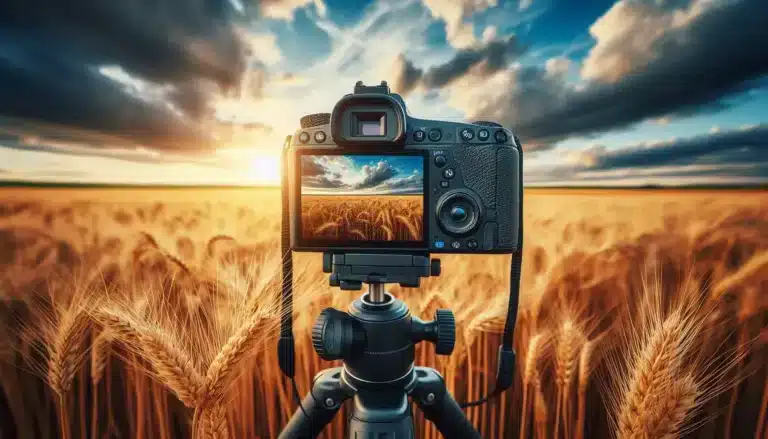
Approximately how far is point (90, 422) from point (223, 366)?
2.99 ft

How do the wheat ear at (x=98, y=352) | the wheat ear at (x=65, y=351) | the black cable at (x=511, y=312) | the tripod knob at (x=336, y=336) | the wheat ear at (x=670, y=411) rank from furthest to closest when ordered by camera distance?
1. the wheat ear at (x=98, y=352)
2. the wheat ear at (x=65, y=351)
3. the wheat ear at (x=670, y=411)
4. the black cable at (x=511, y=312)
5. the tripod knob at (x=336, y=336)

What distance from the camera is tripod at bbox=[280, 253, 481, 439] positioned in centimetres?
54

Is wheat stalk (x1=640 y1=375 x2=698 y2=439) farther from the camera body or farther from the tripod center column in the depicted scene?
the tripod center column

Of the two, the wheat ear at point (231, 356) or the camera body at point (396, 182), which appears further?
the wheat ear at point (231, 356)

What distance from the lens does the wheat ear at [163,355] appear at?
0.69 metres

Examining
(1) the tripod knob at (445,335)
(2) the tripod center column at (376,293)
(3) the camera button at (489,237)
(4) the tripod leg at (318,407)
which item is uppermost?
(3) the camera button at (489,237)

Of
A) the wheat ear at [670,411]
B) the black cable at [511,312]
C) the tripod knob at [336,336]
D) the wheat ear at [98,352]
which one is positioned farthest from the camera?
the wheat ear at [98,352]

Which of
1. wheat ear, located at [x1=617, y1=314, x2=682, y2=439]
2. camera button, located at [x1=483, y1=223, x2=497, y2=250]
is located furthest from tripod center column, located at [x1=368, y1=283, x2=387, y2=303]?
wheat ear, located at [x1=617, y1=314, x2=682, y2=439]

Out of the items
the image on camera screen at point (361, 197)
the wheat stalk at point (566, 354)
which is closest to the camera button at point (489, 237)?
the image on camera screen at point (361, 197)

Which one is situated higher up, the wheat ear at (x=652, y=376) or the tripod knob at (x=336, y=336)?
the tripod knob at (x=336, y=336)

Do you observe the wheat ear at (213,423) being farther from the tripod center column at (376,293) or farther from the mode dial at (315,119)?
the mode dial at (315,119)

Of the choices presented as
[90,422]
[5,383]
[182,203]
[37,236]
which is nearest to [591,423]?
[90,422]

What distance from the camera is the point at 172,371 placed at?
690 millimetres

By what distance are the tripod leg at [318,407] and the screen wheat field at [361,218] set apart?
28 cm
